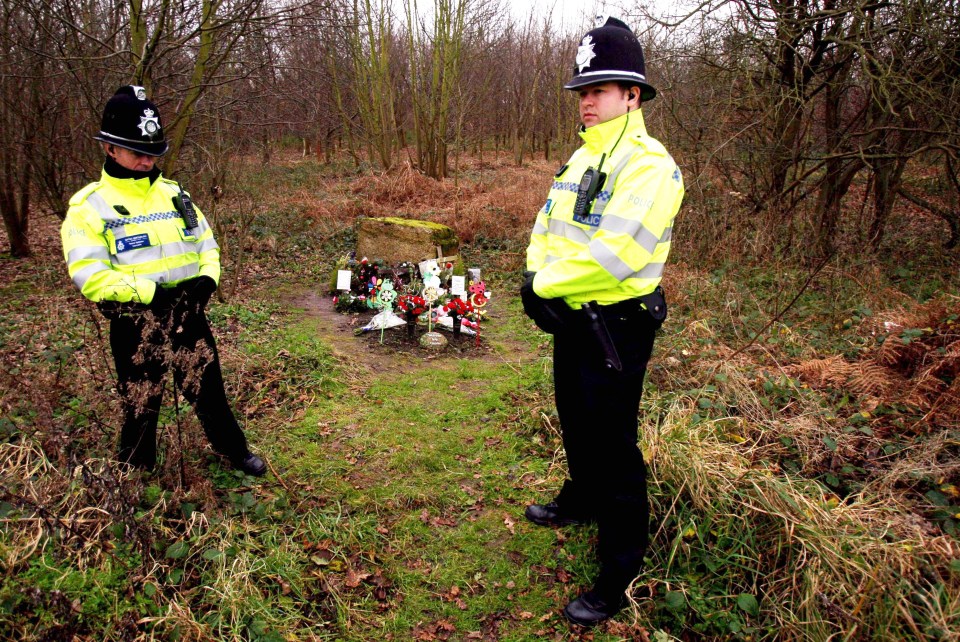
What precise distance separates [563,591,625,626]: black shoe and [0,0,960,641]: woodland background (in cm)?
8

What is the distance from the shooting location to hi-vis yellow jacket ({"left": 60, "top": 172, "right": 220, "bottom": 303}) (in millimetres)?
2791

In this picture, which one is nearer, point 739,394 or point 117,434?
point 117,434

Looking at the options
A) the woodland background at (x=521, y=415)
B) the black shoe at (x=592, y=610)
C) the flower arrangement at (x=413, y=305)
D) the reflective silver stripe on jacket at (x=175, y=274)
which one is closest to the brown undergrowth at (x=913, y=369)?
the woodland background at (x=521, y=415)

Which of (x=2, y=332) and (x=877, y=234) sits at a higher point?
(x=877, y=234)

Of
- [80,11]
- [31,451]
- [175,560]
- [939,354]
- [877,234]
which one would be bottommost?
[175,560]

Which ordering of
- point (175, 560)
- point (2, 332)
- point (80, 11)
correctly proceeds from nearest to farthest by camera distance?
point (175, 560), point (2, 332), point (80, 11)

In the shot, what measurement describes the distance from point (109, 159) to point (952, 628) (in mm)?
4462

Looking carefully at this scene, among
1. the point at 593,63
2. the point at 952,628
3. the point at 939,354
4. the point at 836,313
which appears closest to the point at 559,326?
the point at 593,63

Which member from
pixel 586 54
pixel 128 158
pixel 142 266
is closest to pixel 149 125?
pixel 128 158

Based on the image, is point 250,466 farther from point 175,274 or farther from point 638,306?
point 638,306

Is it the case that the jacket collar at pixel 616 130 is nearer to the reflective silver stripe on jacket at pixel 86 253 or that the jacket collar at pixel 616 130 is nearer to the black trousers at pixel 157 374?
the black trousers at pixel 157 374

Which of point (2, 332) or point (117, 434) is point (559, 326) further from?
point (2, 332)

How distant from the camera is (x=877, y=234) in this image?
321 inches

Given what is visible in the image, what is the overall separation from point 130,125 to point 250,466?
2117mm
